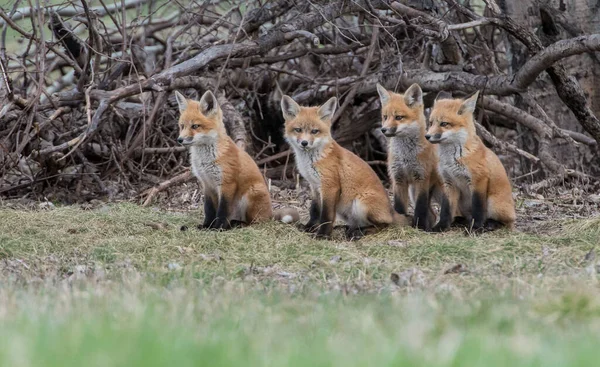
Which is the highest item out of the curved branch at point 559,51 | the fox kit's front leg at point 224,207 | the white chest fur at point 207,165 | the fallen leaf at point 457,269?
the curved branch at point 559,51

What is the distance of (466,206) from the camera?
318 inches

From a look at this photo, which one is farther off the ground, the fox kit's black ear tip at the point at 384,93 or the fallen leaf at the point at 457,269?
the fox kit's black ear tip at the point at 384,93

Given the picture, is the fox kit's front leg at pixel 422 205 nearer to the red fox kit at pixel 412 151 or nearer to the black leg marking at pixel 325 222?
the red fox kit at pixel 412 151

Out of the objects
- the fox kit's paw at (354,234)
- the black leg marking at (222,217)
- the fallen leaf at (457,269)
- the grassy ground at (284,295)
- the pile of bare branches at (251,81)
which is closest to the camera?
the grassy ground at (284,295)

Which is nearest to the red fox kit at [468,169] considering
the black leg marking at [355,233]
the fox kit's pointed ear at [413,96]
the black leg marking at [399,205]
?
the fox kit's pointed ear at [413,96]

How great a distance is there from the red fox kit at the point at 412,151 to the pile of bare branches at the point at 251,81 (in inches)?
44.0

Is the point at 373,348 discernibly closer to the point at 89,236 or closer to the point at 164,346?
the point at 164,346

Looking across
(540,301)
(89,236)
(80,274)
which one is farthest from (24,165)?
(540,301)

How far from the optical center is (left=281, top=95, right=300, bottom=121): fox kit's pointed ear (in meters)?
8.14

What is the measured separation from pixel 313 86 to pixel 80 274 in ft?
20.8

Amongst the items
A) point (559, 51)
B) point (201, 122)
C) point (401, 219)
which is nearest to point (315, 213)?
point (401, 219)

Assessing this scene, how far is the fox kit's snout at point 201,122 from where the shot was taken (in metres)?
8.00

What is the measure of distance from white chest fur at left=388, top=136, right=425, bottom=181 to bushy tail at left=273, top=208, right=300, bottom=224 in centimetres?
104

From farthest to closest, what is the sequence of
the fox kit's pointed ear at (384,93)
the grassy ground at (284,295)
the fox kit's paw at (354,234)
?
the fox kit's pointed ear at (384,93) → the fox kit's paw at (354,234) → the grassy ground at (284,295)
